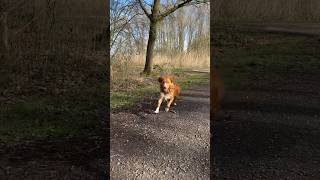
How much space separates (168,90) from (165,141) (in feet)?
1.38

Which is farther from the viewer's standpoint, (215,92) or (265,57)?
(265,57)

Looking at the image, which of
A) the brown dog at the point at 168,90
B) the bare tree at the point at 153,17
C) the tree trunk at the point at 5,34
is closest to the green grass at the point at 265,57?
the bare tree at the point at 153,17

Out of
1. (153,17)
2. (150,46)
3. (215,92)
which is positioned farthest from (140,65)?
(215,92)

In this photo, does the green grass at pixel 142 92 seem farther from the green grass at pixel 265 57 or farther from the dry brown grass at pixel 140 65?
the green grass at pixel 265 57

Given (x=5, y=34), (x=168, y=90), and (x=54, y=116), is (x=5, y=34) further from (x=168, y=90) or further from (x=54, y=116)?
(x=168, y=90)

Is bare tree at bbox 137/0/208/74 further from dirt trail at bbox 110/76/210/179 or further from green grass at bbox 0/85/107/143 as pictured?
green grass at bbox 0/85/107/143

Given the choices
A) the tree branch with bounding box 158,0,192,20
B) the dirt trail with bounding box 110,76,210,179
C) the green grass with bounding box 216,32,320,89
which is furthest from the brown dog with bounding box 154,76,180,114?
the green grass with bounding box 216,32,320,89

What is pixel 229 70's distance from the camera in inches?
160

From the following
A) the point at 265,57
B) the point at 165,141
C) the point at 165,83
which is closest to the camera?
the point at 165,83

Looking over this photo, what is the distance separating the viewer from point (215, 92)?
3.66 m

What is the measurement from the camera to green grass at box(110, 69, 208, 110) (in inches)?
136

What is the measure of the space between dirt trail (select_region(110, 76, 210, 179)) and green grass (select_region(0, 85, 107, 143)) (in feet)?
2.11

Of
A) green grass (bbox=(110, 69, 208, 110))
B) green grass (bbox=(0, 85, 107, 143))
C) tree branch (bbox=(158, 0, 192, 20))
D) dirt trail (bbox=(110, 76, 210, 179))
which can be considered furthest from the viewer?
green grass (bbox=(0, 85, 107, 143))

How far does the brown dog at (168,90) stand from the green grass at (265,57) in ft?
2.41
